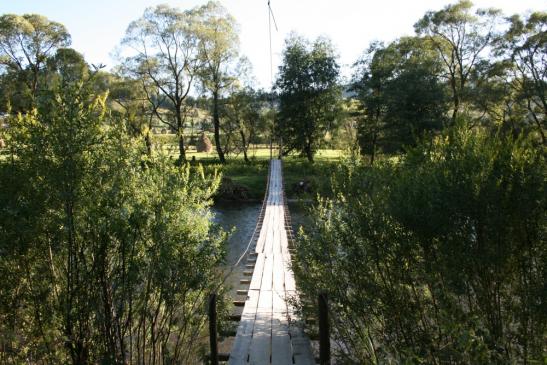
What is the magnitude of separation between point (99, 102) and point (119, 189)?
2.92 feet

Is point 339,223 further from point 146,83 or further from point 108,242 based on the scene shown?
point 146,83

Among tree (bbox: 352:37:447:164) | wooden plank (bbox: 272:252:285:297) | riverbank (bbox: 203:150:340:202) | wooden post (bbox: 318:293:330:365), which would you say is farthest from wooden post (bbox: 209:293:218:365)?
tree (bbox: 352:37:447:164)

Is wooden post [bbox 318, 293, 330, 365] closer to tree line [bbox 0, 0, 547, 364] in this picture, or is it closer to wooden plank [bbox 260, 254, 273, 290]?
tree line [bbox 0, 0, 547, 364]

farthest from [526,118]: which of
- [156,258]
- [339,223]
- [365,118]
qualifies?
[156,258]

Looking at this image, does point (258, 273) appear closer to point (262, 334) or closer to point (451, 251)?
point (262, 334)

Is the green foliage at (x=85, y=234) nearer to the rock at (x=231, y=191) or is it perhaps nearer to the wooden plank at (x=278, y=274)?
the wooden plank at (x=278, y=274)

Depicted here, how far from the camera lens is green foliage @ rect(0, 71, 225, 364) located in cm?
394

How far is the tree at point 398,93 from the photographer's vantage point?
73.5 ft

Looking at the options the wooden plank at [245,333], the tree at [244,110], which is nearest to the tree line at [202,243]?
the wooden plank at [245,333]

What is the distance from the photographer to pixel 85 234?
4.21 meters

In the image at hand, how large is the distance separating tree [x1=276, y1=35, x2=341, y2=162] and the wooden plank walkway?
18567 mm

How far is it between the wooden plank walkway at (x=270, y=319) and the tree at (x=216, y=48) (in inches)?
741

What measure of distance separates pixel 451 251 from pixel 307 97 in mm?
25806

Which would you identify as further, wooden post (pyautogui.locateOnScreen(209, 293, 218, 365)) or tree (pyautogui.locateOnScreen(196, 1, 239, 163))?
tree (pyautogui.locateOnScreen(196, 1, 239, 163))
